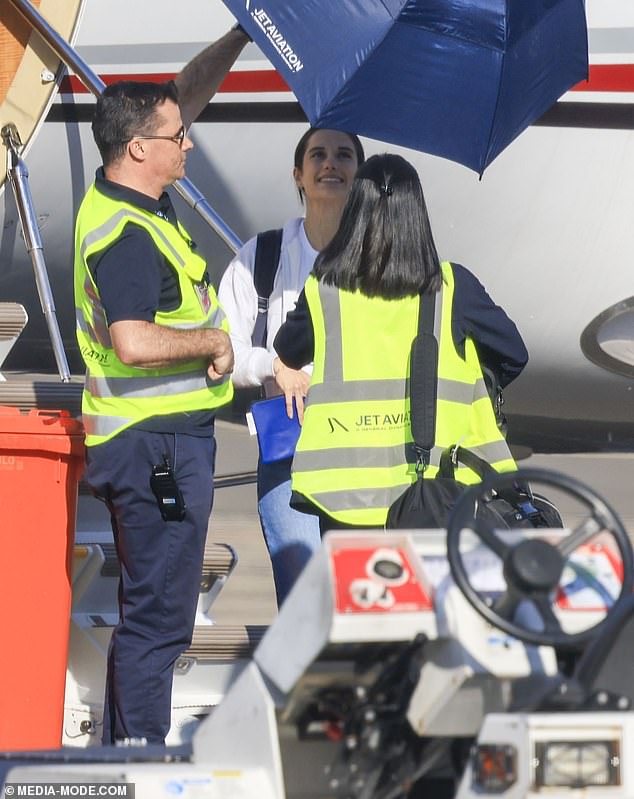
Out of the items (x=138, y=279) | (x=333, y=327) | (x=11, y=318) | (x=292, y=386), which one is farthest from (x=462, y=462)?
(x=11, y=318)

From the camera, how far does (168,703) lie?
4289mm

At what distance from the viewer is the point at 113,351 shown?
423cm

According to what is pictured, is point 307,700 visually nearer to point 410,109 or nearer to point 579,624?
point 579,624

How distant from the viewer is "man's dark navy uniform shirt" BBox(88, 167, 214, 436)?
4066 millimetres

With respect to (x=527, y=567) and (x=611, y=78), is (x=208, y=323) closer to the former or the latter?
(x=527, y=567)

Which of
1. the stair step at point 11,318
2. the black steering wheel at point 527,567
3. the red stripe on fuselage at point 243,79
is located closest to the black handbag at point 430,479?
the black steering wheel at point 527,567

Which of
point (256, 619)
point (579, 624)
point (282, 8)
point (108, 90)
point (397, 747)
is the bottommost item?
point (256, 619)

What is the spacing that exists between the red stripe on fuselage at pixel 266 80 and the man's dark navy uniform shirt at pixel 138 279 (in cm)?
311

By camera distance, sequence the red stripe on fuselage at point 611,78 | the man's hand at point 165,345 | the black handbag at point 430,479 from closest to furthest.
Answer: the black handbag at point 430,479 → the man's hand at point 165,345 → the red stripe on fuselage at point 611,78

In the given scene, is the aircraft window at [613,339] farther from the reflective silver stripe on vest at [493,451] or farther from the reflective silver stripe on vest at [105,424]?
the reflective silver stripe on vest at [105,424]

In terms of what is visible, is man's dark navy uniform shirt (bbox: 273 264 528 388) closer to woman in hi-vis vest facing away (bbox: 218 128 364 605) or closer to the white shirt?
woman in hi-vis vest facing away (bbox: 218 128 364 605)

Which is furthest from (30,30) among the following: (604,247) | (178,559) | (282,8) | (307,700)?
(307,700)

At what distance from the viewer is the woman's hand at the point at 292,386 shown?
447 cm

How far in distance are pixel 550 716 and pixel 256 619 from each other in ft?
11.8
